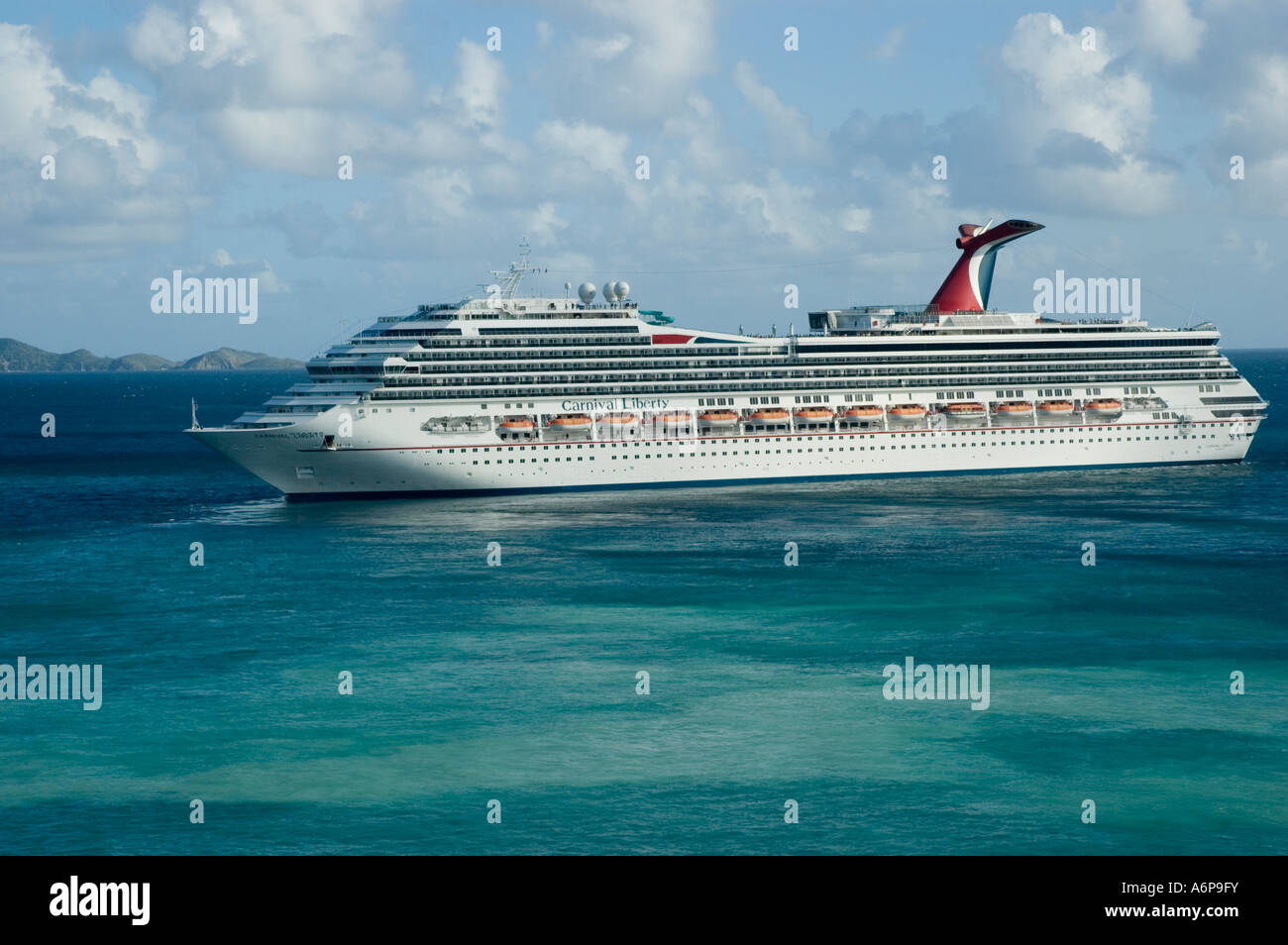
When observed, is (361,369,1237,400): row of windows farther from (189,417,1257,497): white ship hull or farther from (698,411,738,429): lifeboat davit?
(189,417,1257,497): white ship hull

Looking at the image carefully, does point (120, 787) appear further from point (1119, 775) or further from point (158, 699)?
point (1119, 775)

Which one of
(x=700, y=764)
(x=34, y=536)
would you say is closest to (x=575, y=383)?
(x=34, y=536)

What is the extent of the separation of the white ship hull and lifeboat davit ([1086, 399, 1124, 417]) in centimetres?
88

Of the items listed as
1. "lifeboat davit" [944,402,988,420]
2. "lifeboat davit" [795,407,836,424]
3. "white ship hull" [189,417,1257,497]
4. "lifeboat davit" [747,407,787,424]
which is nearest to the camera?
"white ship hull" [189,417,1257,497]

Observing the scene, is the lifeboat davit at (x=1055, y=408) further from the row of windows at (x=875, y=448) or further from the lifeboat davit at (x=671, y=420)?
the lifeboat davit at (x=671, y=420)

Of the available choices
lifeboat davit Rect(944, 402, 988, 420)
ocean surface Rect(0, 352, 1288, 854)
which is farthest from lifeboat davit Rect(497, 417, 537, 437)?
lifeboat davit Rect(944, 402, 988, 420)

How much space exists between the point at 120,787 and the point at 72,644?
45.4 ft

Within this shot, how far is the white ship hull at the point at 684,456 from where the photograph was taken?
7225 centimetres

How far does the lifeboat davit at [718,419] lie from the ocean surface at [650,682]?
1187 centimetres

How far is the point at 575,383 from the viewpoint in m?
78.7

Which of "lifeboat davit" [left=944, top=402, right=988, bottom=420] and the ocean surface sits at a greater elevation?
"lifeboat davit" [left=944, top=402, right=988, bottom=420]

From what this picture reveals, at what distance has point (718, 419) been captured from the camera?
80.2m

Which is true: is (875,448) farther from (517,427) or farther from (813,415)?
(517,427)

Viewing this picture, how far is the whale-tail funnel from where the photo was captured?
94125 mm
